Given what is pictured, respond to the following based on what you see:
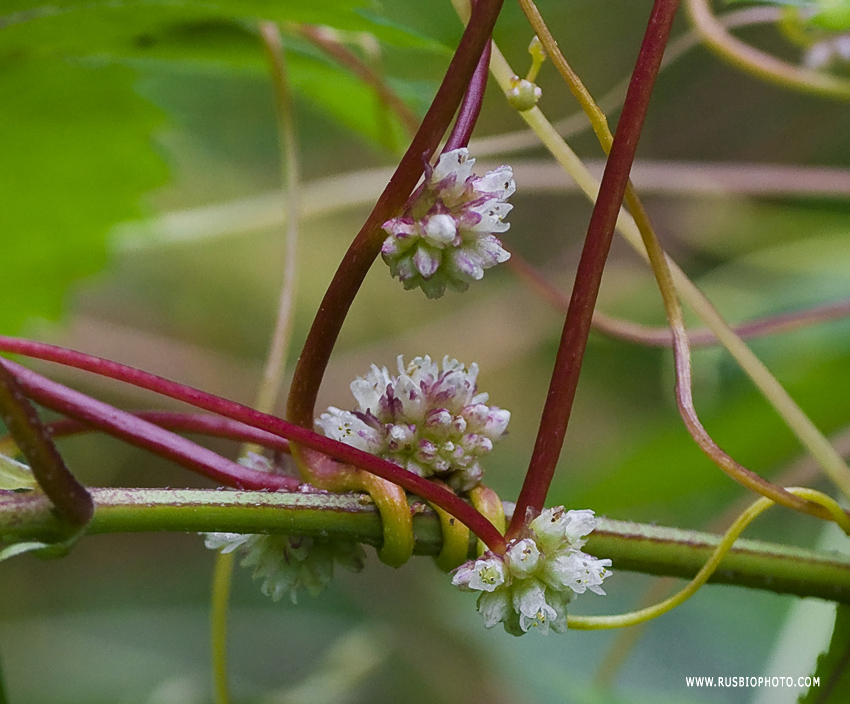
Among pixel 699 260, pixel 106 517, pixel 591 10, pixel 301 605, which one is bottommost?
pixel 106 517

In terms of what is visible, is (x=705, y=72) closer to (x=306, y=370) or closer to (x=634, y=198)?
(x=634, y=198)

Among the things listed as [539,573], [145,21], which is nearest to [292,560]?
[539,573]

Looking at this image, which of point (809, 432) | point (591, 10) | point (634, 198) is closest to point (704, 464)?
point (809, 432)

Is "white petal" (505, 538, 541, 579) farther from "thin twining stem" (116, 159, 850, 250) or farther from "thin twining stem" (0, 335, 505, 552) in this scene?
"thin twining stem" (116, 159, 850, 250)

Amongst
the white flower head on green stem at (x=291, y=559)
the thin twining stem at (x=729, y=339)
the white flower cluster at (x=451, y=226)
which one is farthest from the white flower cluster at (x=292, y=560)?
the thin twining stem at (x=729, y=339)

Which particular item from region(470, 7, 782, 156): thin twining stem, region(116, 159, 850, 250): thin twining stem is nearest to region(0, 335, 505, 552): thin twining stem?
region(470, 7, 782, 156): thin twining stem

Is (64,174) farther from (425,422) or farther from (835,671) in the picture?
(835,671)

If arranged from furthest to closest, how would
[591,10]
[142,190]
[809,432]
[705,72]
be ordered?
[705,72] < [591,10] < [142,190] < [809,432]
